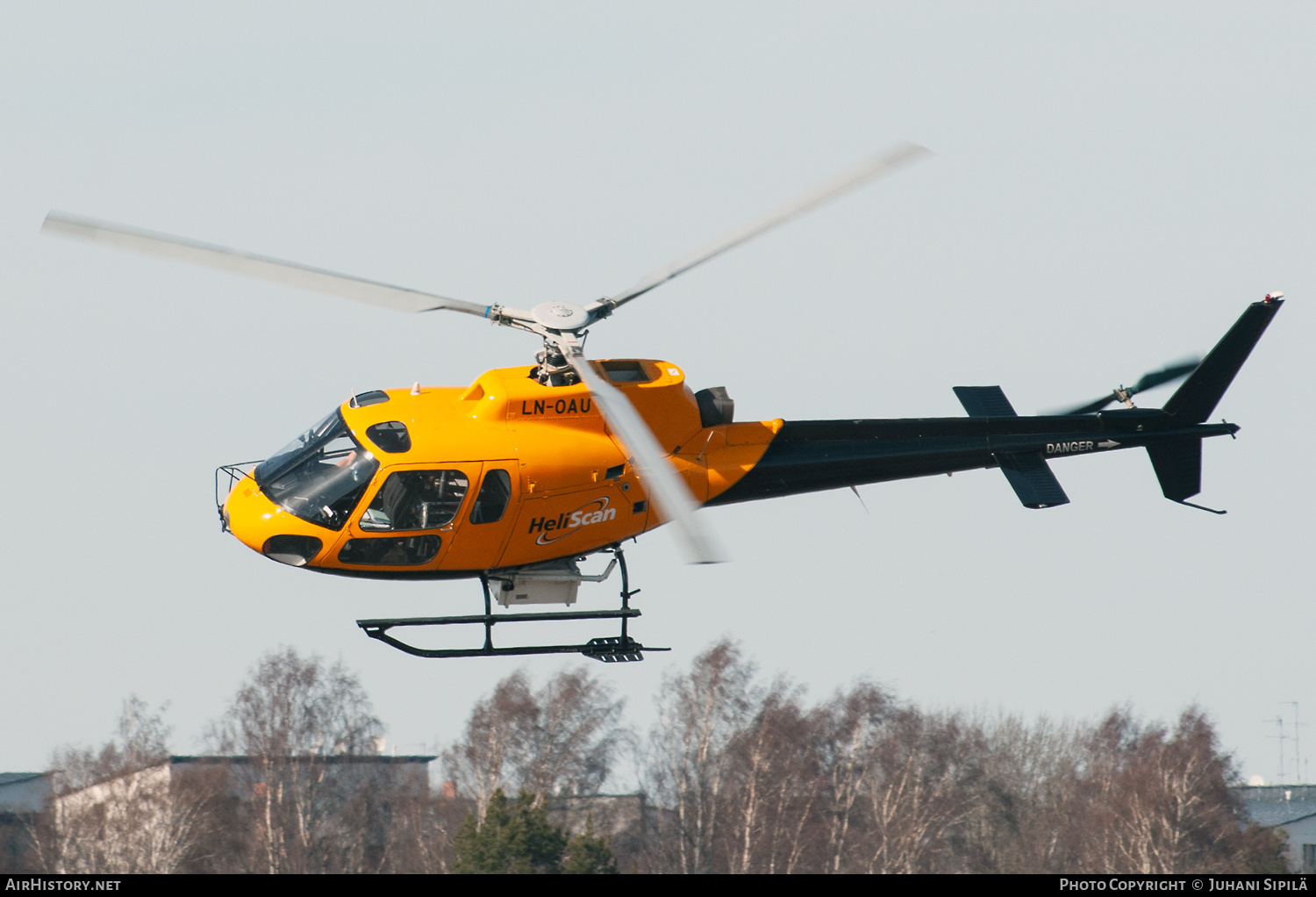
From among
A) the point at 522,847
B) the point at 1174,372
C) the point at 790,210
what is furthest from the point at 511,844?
the point at 790,210

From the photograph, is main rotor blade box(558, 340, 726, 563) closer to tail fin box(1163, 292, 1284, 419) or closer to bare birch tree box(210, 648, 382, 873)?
tail fin box(1163, 292, 1284, 419)

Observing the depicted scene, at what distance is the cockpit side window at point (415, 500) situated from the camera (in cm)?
1523

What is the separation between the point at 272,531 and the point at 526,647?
2.63 m

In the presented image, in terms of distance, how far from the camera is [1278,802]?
2156 inches

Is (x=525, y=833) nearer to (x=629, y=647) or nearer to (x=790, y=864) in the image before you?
(x=790, y=864)

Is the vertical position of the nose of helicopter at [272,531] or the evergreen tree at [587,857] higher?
the nose of helicopter at [272,531]

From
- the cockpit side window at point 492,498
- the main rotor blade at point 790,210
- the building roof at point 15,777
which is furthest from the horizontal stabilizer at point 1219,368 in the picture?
the building roof at point 15,777

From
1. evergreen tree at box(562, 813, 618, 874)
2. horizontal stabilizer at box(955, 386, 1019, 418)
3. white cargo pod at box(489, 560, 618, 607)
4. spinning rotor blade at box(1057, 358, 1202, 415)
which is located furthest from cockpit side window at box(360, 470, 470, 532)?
evergreen tree at box(562, 813, 618, 874)

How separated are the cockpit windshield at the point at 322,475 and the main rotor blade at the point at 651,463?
222 centimetres

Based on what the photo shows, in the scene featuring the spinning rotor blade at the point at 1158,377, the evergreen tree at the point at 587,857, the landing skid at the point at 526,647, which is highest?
the spinning rotor blade at the point at 1158,377

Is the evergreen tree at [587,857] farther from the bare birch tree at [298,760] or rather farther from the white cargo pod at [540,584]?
the white cargo pod at [540,584]

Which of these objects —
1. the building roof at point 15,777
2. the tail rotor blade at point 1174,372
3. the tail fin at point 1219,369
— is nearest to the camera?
the tail fin at point 1219,369

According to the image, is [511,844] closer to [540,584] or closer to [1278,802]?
[540,584]

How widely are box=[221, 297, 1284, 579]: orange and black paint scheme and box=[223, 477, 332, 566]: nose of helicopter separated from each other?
1 cm
